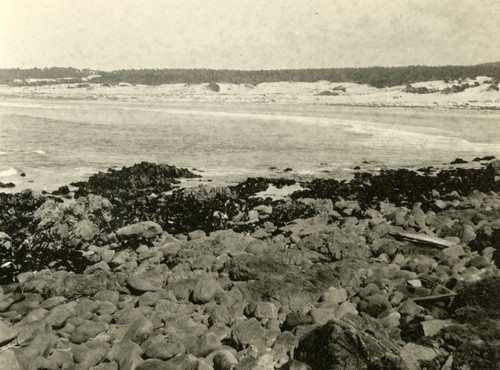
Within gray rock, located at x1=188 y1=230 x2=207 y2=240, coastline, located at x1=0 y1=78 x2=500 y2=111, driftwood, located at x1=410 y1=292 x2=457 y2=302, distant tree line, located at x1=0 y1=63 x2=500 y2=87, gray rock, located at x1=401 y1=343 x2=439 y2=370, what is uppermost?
distant tree line, located at x1=0 y1=63 x2=500 y2=87

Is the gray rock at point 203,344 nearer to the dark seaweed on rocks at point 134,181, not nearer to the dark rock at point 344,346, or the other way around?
the dark rock at point 344,346

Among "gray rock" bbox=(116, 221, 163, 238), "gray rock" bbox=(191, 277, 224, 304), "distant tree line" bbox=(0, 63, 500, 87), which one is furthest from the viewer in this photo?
"distant tree line" bbox=(0, 63, 500, 87)

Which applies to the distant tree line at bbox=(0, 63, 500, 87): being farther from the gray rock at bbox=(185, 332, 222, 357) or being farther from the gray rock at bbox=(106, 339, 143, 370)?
the gray rock at bbox=(106, 339, 143, 370)

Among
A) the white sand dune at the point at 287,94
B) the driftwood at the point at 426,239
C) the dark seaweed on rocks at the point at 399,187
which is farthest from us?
the white sand dune at the point at 287,94

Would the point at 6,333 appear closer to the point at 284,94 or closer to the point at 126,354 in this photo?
the point at 126,354

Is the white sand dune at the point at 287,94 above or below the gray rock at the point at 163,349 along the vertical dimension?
above

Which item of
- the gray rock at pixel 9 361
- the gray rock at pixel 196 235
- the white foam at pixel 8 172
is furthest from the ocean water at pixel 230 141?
the gray rock at pixel 9 361

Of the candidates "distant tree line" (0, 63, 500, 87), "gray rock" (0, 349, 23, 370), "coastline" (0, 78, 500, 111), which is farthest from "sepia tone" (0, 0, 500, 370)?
"distant tree line" (0, 63, 500, 87)
